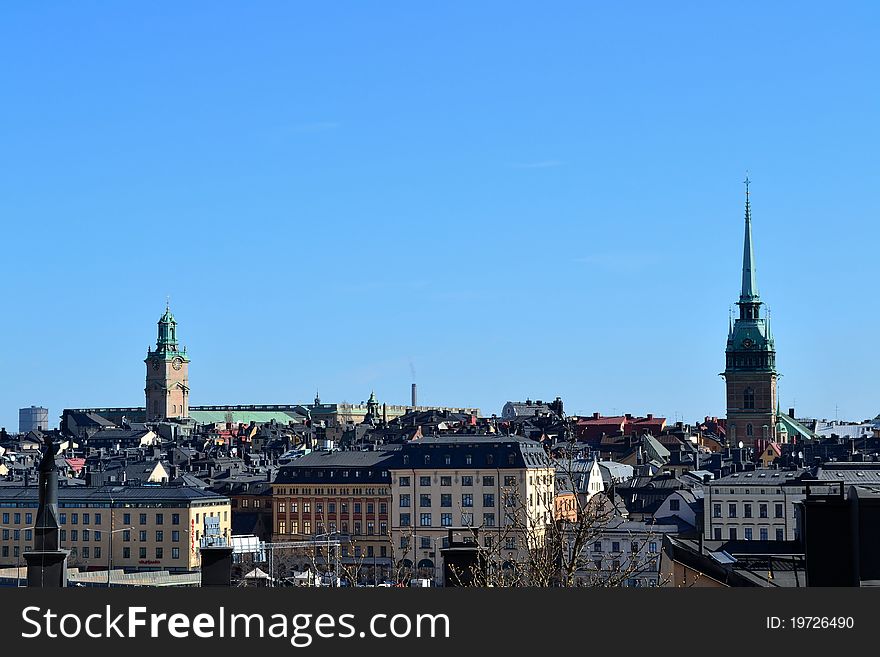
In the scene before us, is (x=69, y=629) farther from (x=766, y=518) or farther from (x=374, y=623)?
(x=766, y=518)

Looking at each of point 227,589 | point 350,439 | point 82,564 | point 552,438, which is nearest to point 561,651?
point 227,589

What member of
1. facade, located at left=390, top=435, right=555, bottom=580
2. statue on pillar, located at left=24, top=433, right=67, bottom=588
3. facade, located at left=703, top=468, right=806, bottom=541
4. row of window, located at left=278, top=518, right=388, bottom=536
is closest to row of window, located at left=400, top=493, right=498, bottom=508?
facade, located at left=390, top=435, right=555, bottom=580

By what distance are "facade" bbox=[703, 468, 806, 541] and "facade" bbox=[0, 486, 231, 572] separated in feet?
107

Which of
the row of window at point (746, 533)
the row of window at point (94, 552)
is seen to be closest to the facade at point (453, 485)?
the row of window at point (746, 533)

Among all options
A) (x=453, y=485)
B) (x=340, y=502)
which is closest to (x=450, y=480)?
(x=453, y=485)

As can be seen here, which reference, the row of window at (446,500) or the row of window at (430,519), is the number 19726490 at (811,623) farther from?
the row of window at (446,500)

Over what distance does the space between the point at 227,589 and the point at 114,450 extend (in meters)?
166

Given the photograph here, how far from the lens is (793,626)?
13531mm

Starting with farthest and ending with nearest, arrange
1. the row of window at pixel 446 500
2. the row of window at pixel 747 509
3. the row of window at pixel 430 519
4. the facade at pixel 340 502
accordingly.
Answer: the facade at pixel 340 502
the row of window at pixel 446 500
the row of window at pixel 430 519
the row of window at pixel 747 509

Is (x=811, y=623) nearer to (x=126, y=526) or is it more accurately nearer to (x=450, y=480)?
(x=450, y=480)

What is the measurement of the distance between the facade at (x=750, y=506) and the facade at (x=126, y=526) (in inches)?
1281

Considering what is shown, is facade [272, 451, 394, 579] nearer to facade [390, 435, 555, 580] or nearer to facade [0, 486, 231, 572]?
facade [390, 435, 555, 580]

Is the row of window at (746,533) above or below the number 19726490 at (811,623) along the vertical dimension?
below

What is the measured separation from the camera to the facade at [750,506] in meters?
104
